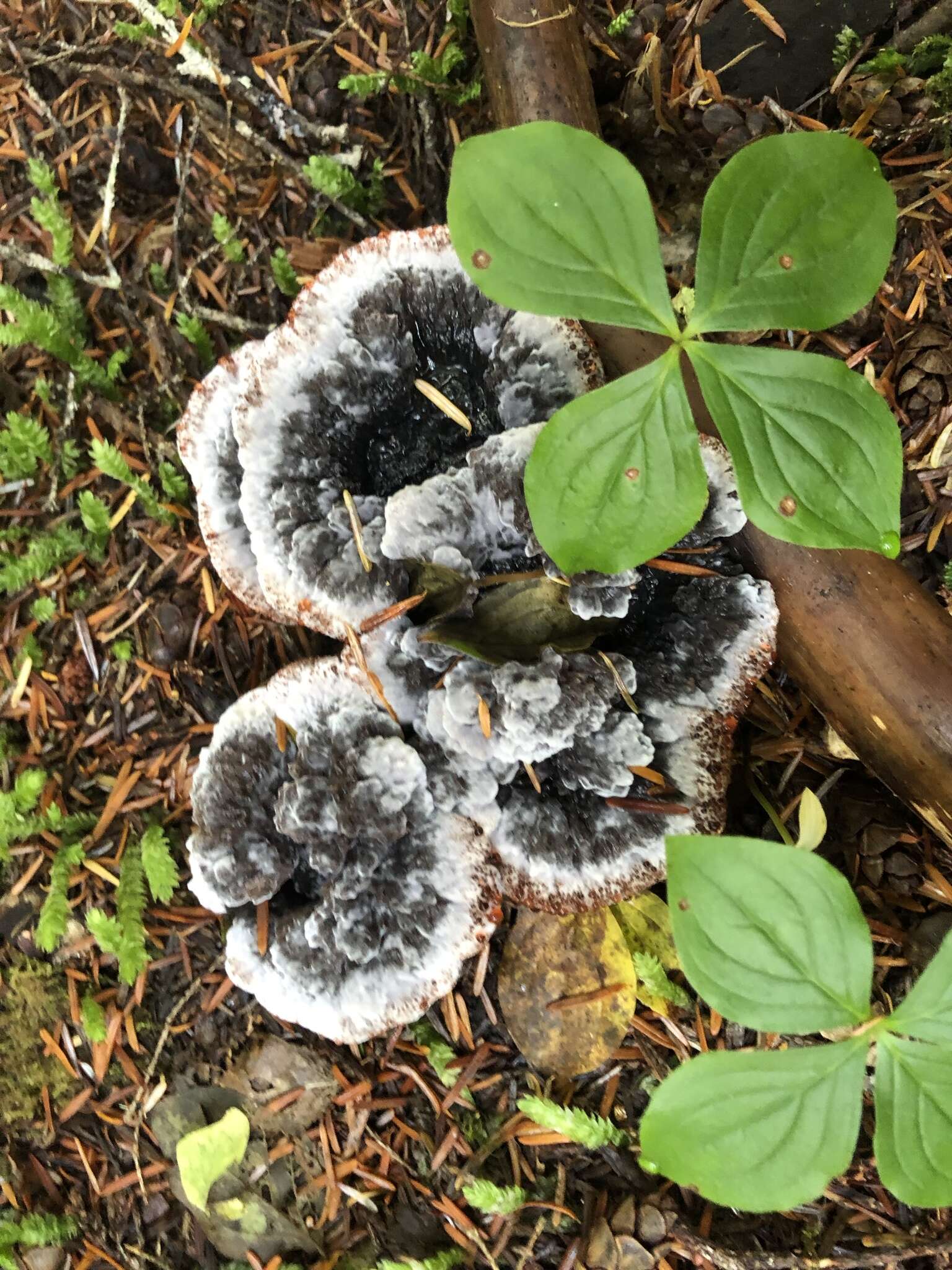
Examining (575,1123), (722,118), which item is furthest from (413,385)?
(575,1123)

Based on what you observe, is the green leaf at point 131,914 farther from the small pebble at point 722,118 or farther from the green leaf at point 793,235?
the small pebble at point 722,118

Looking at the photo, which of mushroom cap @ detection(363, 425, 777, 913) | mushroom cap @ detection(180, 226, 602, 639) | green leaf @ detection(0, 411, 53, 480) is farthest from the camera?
green leaf @ detection(0, 411, 53, 480)

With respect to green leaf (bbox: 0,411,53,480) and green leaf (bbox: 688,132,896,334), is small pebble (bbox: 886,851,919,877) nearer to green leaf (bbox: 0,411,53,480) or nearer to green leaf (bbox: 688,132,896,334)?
green leaf (bbox: 688,132,896,334)

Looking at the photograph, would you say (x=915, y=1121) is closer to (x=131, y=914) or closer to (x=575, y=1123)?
(x=575, y=1123)

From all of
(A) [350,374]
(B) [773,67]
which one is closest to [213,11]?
→ (A) [350,374]

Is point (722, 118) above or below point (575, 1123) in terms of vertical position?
above

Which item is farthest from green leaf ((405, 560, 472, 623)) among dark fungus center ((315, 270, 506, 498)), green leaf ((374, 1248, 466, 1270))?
green leaf ((374, 1248, 466, 1270))
